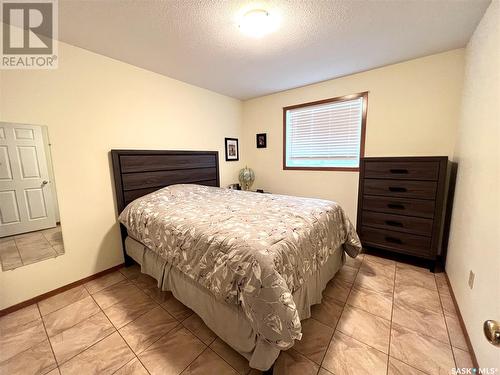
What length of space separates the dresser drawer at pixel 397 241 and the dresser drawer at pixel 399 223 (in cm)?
5

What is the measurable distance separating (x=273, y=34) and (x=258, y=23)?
26 cm

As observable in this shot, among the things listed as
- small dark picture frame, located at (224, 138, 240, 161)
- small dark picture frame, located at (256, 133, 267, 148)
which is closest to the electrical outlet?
small dark picture frame, located at (256, 133, 267, 148)

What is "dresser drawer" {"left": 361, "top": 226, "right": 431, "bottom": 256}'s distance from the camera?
2135mm

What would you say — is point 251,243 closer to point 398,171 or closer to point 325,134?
point 398,171

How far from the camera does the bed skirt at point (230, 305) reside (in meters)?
1.09

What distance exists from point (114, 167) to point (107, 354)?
162cm

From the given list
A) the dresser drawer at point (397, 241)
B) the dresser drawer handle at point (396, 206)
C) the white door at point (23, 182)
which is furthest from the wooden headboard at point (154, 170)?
the dresser drawer handle at point (396, 206)

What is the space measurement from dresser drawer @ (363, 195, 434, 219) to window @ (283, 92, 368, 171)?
0.55m

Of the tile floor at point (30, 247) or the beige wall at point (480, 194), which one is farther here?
the tile floor at point (30, 247)

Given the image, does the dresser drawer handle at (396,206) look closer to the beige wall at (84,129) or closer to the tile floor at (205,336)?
the tile floor at (205,336)

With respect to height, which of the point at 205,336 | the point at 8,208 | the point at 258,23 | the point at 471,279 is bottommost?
the point at 205,336

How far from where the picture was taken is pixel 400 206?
2221 millimetres

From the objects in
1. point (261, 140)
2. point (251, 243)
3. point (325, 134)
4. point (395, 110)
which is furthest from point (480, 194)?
point (261, 140)

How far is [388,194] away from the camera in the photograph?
2.26 metres
